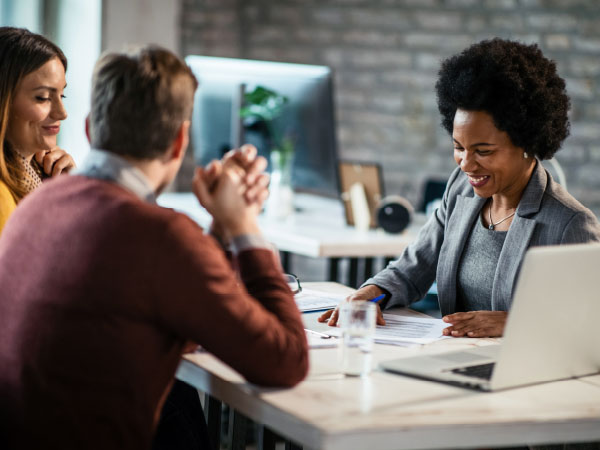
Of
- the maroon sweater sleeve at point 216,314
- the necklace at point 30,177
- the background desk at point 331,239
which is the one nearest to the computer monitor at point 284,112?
the background desk at point 331,239

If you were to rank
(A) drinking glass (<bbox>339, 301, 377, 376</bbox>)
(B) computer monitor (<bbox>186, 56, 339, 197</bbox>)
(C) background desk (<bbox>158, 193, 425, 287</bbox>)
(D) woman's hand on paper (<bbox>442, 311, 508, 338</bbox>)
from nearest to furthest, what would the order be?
(A) drinking glass (<bbox>339, 301, 377, 376</bbox>)
(D) woman's hand on paper (<bbox>442, 311, 508, 338</bbox>)
(C) background desk (<bbox>158, 193, 425, 287</bbox>)
(B) computer monitor (<bbox>186, 56, 339, 197</bbox>)

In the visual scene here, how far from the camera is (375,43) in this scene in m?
4.64

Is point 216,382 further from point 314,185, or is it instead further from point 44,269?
point 314,185

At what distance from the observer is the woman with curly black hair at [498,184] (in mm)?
1862

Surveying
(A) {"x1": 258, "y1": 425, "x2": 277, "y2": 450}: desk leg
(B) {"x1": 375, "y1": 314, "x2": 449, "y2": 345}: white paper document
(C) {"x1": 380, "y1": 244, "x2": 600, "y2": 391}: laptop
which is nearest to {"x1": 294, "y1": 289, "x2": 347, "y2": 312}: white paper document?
(B) {"x1": 375, "y1": 314, "x2": 449, "y2": 345}: white paper document

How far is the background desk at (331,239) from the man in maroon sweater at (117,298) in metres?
1.72

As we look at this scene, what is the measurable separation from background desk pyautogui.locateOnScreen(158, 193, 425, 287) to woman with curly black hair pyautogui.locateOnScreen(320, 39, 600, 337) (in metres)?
0.91

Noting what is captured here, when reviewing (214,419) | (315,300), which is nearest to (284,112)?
(315,300)

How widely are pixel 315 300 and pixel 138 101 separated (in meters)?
0.88

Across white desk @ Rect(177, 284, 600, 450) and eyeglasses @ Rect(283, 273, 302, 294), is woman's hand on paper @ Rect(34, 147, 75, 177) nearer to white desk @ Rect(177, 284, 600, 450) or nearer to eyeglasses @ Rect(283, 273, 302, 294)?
eyeglasses @ Rect(283, 273, 302, 294)

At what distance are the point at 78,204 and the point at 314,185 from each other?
225cm

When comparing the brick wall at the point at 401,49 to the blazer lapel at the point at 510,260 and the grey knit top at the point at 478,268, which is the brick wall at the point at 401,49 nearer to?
the grey knit top at the point at 478,268

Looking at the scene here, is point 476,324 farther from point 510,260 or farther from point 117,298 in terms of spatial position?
point 117,298

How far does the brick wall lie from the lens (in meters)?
4.21
